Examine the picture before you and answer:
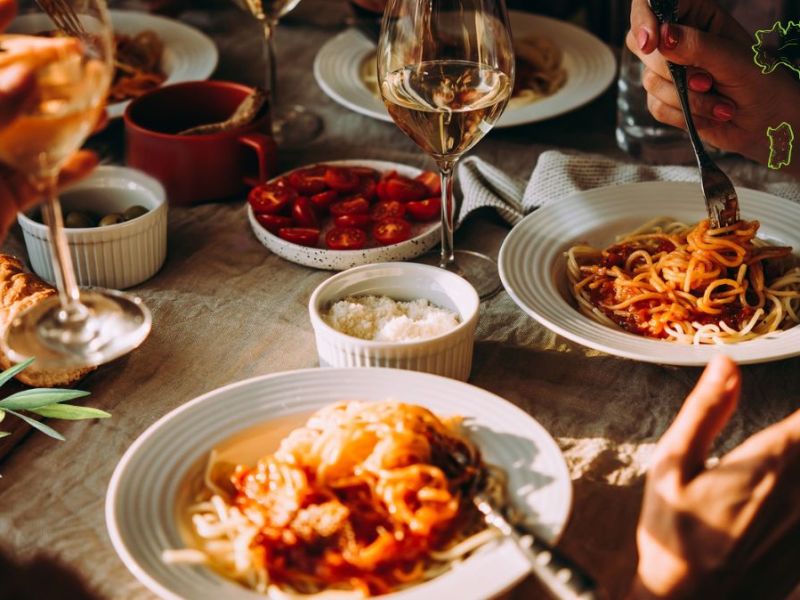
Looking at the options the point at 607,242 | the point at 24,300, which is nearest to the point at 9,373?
the point at 24,300

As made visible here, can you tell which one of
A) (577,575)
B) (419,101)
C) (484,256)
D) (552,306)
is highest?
(419,101)

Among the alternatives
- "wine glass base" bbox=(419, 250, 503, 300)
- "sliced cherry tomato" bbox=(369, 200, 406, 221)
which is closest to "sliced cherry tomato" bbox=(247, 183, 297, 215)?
"sliced cherry tomato" bbox=(369, 200, 406, 221)

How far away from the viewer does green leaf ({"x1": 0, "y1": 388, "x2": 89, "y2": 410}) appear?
1.36 metres

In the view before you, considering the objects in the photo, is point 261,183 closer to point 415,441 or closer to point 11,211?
point 11,211

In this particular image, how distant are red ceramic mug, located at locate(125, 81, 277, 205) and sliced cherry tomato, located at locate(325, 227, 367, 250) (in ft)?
0.79

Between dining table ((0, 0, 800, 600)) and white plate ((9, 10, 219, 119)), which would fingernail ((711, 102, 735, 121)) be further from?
white plate ((9, 10, 219, 119))

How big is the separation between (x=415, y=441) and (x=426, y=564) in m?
0.14

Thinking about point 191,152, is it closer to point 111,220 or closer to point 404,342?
point 111,220

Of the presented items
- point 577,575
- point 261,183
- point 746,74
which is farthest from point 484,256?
point 577,575

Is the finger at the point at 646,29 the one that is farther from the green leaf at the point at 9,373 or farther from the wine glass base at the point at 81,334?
the green leaf at the point at 9,373

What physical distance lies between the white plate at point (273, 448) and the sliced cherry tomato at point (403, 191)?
68cm

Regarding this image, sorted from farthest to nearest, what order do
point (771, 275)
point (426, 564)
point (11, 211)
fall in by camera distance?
point (771, 275) → point (11, 211) → point (426, 564)

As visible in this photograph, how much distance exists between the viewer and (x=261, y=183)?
6.47ft

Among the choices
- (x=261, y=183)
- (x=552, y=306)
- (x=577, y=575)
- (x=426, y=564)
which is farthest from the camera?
(x=261, y=183)
